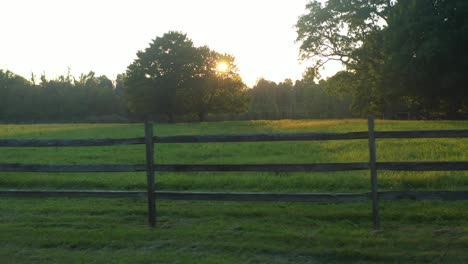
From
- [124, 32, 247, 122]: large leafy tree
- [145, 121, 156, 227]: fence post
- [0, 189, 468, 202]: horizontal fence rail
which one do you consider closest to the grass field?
[145, 121, 156, 227]: fence post

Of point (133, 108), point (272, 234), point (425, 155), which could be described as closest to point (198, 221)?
point (272, 234)

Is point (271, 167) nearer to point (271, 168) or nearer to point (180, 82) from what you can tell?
point (271, 168)

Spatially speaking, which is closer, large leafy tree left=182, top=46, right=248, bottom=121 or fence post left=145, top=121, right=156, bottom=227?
fence post left=145, top=121, right=156, bottom=227

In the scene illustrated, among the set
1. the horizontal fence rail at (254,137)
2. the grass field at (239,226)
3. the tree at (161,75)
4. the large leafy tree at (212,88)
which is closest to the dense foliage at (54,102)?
the tree at (161,75)

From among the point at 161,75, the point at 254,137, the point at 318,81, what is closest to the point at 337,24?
the point at 318,81

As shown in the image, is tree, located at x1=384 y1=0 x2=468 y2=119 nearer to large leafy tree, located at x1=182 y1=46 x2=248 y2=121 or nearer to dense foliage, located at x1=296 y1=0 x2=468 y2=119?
dense foliage, located at x1=296 y1=0 x2=468 y2=119

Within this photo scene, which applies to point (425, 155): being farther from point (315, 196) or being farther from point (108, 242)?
point (108, 242)

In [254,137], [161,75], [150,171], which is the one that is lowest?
[150,171]

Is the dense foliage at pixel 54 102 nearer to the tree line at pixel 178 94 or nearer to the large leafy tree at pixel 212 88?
the tree line at pixel 178 94

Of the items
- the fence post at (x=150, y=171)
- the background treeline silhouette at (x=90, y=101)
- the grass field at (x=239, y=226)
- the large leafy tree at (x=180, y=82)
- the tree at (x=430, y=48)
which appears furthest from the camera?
the background treeline silhouette at (x=90, y=101)

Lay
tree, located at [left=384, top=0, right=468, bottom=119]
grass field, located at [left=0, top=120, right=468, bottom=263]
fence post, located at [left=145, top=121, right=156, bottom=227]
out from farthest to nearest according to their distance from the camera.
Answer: tree, located at [left=384, top=0, right=468, bottom=119], fence post, located at [left=145, top=121, right=156, bottom=227], grass field, located at [left=0, top=120, right=468, bottom=263]

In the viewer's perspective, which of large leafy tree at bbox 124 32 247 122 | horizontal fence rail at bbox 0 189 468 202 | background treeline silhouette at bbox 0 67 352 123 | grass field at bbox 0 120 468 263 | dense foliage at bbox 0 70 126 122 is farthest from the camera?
dense foliage at bbox 0 70 126 122

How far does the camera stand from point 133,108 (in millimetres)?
69000

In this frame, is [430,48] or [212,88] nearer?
[430,48]
